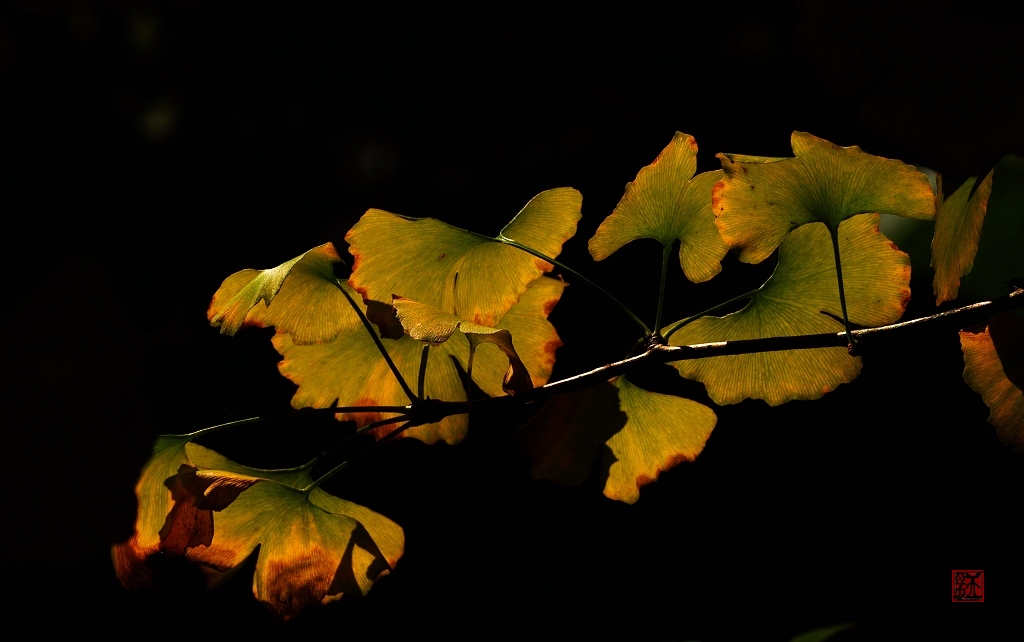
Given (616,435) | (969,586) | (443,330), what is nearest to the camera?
(443,330)

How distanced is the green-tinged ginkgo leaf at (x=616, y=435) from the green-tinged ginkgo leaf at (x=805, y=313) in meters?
0.02

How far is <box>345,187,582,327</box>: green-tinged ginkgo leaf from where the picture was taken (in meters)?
0.31

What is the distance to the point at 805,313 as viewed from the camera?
327 mm

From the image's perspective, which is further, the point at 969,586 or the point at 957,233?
the point at 969,586

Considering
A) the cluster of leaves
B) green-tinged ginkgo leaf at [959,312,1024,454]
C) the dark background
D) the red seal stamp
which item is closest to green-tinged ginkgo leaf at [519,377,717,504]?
the cluster of leaves

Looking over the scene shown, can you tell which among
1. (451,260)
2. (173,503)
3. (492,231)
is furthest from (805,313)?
(492,231)

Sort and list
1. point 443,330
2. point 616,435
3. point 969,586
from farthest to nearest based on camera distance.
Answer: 1. point 969,586
2. point 616,435
3. point 443,330

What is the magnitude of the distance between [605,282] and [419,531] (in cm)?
31

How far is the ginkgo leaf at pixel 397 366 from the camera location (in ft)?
1.16

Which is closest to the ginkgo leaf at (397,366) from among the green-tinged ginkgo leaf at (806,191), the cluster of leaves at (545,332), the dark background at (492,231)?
the cluster of leaves at (545,332)

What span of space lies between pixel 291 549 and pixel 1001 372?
0.29 metres

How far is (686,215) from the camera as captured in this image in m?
0.33

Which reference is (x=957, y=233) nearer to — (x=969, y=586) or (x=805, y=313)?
(x=805, y=313)

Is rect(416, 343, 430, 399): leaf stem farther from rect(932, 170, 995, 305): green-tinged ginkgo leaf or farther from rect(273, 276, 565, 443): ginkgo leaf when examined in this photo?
rect(932, 170, 995, 305): green-tinged ginkgo leaf
